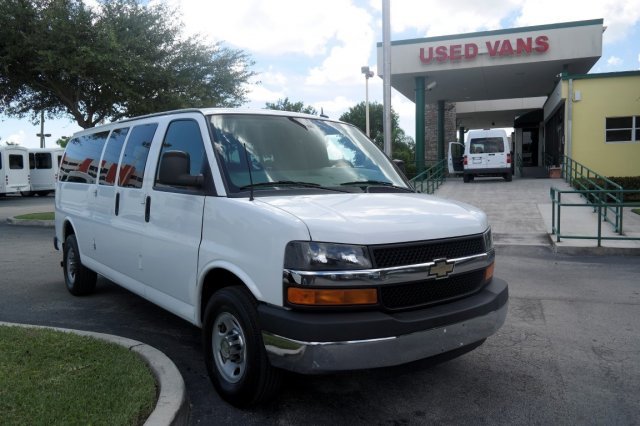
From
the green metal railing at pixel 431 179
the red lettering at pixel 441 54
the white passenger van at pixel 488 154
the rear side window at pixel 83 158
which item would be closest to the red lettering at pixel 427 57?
the red lettering at pixel 441 54

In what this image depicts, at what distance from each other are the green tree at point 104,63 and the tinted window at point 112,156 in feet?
36.4

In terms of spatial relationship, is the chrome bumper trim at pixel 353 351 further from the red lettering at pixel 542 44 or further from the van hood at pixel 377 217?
the red lettering at pixel 542 44

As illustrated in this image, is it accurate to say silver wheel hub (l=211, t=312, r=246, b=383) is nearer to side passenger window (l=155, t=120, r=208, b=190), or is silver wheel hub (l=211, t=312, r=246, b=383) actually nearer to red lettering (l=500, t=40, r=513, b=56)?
side passenger window (l=155, t=120, r=208, b=190)

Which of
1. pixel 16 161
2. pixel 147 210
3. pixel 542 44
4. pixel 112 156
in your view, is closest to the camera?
pixel 147 210

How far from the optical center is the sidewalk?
32.6ft

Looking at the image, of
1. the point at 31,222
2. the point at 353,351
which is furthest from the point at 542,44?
the point at 353,351

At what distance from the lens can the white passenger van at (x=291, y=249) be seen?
3100 millimetres

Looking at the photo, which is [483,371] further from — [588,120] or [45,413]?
[588,120]

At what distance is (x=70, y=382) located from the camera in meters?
3.69

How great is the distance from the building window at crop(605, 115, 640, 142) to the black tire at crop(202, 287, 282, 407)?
2174 cm

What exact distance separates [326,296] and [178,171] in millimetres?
1484

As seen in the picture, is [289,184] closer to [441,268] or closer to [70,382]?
[441,268]

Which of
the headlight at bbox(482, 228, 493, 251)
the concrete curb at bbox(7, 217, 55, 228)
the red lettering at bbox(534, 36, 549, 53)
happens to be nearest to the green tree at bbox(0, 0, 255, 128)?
the concrete curb at bbox(7, 217, 55, 228)

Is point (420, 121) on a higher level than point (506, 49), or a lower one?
lower
